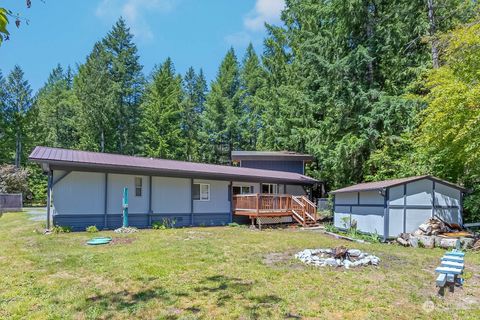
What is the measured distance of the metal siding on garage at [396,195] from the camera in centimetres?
1145

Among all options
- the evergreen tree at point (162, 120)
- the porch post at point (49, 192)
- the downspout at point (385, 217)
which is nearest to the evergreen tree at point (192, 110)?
the evergreen tree at point (162, 120)

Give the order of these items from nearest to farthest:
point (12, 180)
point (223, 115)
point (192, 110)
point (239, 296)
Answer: point (239, 296) < point (12, 180) < point (223, 115) < point (192, 110)

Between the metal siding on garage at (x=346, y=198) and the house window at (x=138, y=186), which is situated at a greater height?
the house window at (x=138, y=186)

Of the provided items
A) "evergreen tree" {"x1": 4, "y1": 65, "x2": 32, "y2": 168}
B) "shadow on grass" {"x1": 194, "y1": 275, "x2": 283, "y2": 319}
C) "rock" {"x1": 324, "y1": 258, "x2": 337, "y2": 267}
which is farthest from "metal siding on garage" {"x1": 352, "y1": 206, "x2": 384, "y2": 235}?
"evergreen tree" {"x1": 4, "y1": 65, "x2": 32, "y2": 168}

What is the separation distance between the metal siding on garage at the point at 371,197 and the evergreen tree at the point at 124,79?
25.8 meters

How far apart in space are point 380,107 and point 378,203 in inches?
282

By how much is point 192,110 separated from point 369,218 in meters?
28.3

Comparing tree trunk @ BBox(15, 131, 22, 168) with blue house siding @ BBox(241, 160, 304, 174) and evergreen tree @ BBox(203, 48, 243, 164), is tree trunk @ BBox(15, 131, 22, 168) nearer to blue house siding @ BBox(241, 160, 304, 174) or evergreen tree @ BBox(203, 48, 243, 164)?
evergreen tree @ BBox(203, 48, 243, 164)

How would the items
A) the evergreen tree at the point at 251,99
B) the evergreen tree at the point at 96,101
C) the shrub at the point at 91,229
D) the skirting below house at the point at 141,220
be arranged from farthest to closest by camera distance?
the evergreen tree at the point at 251,99
the evergreen tree at the point at 96,101
the skirting below house at the point at 141,220
the shrub at the point at 91,229

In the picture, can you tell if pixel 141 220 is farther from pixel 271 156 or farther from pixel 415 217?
pixel 271 156

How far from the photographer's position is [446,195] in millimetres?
11891

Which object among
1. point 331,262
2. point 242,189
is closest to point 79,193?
point 242,189

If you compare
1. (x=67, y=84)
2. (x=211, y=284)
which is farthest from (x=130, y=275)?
(x=67, y=84)

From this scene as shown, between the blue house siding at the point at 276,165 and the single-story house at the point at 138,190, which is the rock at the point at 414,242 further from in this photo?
the blue house siding at the point at 276,165
